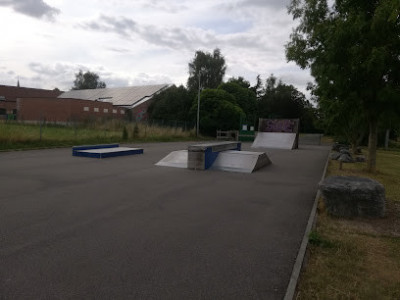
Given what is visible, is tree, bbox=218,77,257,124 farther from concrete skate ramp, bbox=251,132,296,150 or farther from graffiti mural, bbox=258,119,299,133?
concrete skate ramp, bbox=251,132,296,150

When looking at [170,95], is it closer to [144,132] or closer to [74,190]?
[144,132]

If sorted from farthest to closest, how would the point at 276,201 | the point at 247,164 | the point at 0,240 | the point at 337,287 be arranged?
the point at 247,164
the point at 276,201
the point at 0,240
the point at 337,287

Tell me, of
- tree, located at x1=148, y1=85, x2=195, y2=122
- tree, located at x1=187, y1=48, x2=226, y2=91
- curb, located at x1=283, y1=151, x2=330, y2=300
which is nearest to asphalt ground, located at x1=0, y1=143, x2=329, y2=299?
curb, located at x1=283, y1=151, x2=330, y2=300

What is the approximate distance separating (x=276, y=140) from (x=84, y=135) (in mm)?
15391

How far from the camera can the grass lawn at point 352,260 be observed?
321 centimetres

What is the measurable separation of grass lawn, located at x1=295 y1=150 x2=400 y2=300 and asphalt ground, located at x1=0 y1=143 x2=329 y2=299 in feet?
0.91

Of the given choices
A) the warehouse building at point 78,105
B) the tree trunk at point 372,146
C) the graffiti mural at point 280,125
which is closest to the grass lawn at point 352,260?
the tree trunk at point 372,146

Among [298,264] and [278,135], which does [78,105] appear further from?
[298,264]

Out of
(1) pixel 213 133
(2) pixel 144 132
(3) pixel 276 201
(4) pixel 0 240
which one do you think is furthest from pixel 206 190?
(1) pixel 213 133

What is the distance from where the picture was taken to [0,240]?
14.0ft

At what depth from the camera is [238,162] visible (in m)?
Result: 11.7

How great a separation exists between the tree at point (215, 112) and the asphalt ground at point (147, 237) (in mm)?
31731

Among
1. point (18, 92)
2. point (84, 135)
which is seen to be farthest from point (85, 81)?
point (84, 135)

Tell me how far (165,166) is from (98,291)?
9.07m
